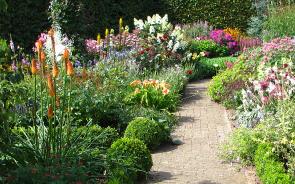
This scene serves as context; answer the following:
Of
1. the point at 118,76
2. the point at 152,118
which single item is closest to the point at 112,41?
the point at 118,76

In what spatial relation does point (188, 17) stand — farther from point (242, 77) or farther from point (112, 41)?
point (242, 77)

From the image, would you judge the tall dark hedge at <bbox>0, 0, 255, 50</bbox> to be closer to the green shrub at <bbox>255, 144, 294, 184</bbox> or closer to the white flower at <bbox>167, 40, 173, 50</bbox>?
the white flower at <bbox>167, 40, 173, 50</bbox>

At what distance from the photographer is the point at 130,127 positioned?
25.1 feet

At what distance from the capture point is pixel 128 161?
6.16 meters

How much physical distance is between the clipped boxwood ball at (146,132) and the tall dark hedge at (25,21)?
24.9 feet

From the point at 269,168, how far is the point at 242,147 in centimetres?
105

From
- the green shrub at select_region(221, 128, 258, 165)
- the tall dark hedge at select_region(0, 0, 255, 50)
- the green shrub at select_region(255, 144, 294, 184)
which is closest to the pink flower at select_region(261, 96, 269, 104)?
the green shrub at select_region(221, 128, 258, 165)

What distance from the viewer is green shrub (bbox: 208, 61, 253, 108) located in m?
9.95

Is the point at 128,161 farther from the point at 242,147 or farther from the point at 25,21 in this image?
the point at 25,21

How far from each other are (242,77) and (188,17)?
28.1ft

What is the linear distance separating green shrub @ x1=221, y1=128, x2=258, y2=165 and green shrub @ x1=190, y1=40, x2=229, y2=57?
842 centimetres

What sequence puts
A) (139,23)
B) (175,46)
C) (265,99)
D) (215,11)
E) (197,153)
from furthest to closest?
1. (215,11)
2. (139,23)
3. (175,46)
4. (265,99)
5. (197,153)

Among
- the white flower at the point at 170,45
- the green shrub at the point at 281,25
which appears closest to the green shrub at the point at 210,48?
the green shrub at the point at 281,25

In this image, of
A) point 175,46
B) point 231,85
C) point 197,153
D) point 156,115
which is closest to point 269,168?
point 197,153
